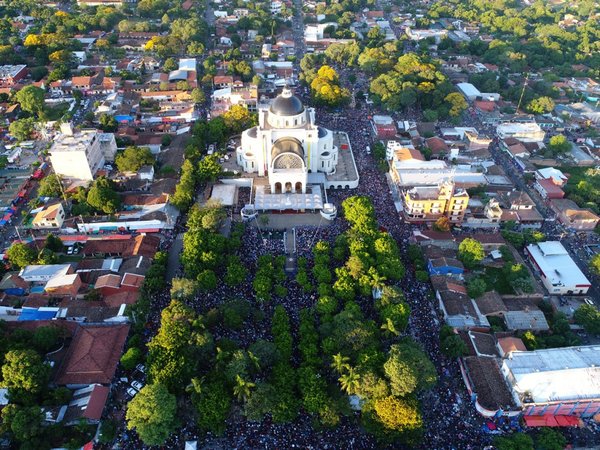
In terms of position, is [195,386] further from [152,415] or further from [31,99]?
[31,99]

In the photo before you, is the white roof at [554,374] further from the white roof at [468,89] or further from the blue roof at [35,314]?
the white roof at [468,89]

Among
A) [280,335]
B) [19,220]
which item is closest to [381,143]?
[280,335]

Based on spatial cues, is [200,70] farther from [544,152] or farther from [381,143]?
[544,152]

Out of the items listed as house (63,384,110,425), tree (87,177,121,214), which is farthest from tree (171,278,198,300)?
tree (87,177,121,214)

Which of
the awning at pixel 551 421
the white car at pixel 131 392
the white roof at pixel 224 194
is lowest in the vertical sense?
the white roof at pixel 224 194

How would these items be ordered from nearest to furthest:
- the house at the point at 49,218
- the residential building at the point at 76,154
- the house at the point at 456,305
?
the house at the point at 456,305, the house at the point at 49,218, the residential building at the point at 76,154

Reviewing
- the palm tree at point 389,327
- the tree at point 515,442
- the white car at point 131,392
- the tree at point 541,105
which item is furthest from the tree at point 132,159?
the tree at point 541,105

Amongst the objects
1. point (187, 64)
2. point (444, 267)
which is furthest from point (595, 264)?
point (187, 64)

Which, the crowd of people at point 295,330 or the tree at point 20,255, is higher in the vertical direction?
the tree at point 20,255
